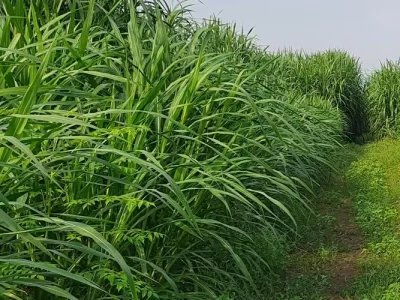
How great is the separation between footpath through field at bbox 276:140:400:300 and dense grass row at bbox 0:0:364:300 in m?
0.35

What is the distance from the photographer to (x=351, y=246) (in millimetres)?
4059

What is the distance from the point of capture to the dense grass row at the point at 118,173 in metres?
1.68

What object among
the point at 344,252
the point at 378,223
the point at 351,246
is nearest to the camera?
the point at 344,252

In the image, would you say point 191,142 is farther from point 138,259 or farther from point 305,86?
point 305,86

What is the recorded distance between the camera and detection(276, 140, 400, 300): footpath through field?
309 centimetres

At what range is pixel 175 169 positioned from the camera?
2.47 m

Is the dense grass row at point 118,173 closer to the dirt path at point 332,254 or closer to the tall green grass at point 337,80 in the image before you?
the dirt path at point 332,254

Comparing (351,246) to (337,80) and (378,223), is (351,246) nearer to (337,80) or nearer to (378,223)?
(378,223)

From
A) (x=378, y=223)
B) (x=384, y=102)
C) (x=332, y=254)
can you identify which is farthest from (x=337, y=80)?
(x=332, y=254)

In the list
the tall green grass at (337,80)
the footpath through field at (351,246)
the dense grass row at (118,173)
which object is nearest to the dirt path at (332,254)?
the footpath through field at (351,246)

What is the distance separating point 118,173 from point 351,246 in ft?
7.91

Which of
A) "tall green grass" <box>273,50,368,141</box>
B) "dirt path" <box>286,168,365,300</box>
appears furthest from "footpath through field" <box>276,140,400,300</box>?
"tall green grass" <box>273,50,368,141</box>

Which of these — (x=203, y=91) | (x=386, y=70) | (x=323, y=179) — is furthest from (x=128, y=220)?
(x=386, y=70)

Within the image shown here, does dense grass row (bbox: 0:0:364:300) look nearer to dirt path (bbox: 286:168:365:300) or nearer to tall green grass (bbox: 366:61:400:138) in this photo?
dirt path (bbox: 286:168:365:300)
